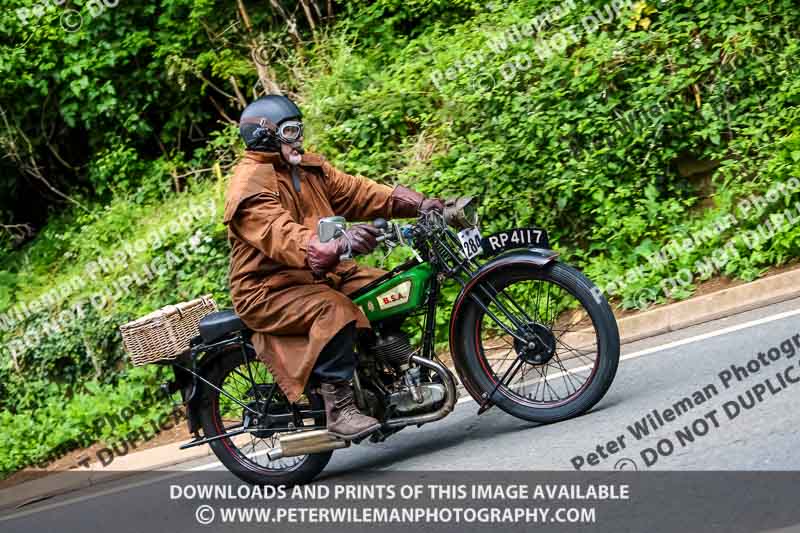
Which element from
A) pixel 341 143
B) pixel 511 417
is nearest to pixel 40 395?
pixel 341 143

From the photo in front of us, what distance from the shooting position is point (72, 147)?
14844 millimetres

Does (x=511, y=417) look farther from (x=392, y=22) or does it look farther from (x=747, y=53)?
(x=392, y=22)

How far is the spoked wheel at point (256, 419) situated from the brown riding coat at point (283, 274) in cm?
30

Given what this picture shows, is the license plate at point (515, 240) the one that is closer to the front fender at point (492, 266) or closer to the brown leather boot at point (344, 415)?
the front fender at point (492, 266)

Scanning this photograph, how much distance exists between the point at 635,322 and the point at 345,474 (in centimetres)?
268

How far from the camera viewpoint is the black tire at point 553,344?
5.50 metres

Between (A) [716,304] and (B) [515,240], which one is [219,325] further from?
(A) [716,304]

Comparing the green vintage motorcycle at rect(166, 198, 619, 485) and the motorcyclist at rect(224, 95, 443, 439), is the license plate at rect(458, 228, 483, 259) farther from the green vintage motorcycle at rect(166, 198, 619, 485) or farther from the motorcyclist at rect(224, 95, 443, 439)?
the motorcyclist at rect(224, 95, 443, 439)

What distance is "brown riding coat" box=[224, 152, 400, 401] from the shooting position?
5.60 metres

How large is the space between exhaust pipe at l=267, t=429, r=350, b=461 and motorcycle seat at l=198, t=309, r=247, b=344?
732 mm

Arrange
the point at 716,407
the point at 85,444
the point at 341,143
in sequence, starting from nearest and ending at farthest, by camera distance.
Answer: the point at 716,407 → the point at 85,444 → the point at 341,143

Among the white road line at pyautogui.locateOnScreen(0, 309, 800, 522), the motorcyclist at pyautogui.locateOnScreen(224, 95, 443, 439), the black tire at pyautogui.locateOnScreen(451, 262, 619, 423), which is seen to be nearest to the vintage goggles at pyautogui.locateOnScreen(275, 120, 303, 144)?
the motorcyclist at pyautogui.locateOnScreen(224, 95, 443, 439)

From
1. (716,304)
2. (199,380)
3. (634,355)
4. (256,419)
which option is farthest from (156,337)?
(716,304)

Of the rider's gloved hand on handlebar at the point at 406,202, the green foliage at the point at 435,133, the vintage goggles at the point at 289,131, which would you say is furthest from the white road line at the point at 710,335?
the vintage goggles at the point at 289,131
